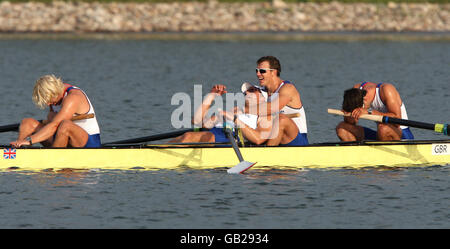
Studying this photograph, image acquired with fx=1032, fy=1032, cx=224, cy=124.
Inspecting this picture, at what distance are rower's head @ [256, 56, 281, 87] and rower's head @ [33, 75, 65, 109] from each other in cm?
308

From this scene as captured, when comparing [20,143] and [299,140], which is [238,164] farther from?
[20,143]

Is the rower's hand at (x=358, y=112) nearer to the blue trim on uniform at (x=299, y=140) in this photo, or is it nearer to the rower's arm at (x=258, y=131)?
the blue trim on uniform at (x=299, y=140)

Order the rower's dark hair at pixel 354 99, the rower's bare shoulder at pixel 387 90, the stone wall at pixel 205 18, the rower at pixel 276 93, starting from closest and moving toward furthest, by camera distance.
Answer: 1. the rower at pixel 276 93
2. the rower's dark hair at pixel 354 99
3. the rower's bare shoulder at pixel 387 90
4. the stone wall at pixel 205 18

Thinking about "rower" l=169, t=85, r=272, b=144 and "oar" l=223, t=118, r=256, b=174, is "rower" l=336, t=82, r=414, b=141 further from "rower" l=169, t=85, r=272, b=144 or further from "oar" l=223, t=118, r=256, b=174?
"oar" l=223, t=118, r=256, b=174

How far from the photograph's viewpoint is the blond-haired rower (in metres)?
15.5

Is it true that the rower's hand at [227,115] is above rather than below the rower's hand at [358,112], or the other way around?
below

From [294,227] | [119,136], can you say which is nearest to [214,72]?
[119,136]

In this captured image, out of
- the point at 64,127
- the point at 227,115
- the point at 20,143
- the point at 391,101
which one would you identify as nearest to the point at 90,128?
the point at 64,127

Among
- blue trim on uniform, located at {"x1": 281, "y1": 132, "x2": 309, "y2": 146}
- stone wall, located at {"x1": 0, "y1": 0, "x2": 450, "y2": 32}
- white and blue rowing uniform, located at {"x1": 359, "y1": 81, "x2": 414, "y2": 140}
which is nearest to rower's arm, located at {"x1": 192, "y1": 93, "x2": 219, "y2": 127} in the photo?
blue trim on uniform, located at {"x1": 281, "y1": 132, "x2": 309, "y2": 146}


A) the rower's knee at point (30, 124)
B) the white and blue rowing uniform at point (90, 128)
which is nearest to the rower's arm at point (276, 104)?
the white and blue rowing uniform at point (90, 128)

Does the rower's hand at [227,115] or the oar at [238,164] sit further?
the rower's hand at [227,115]

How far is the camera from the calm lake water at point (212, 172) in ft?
45.8

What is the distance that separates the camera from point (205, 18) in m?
58.9

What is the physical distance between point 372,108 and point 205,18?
42056 millimetres
